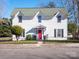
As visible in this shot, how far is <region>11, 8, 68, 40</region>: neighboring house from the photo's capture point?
4562cm

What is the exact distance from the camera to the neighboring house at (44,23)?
45.6m

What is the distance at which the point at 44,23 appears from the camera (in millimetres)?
45938

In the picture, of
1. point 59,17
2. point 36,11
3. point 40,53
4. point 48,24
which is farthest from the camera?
point 36,11

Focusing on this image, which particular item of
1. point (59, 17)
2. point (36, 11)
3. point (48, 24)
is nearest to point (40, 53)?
point (48, 24)

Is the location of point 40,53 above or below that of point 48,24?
below

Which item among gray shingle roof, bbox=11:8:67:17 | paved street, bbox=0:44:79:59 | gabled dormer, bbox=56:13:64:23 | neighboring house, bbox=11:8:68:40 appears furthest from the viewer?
gray shingle roof, bbox=11:8:67:17

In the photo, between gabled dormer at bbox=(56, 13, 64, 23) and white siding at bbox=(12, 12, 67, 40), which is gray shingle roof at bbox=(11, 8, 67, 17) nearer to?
gabled dormer at bbox=(56, 13, 64, 23)

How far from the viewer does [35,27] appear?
149 ft

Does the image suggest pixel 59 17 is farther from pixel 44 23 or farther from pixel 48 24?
pixel 44 23

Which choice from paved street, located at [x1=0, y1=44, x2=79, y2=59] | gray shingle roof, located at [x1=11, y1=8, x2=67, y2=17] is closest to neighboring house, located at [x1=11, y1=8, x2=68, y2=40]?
gray shingle roof, located at [x1=11, y1=8, x2=67, y2=17]

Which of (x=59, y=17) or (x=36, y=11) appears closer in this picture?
(x=59, y=17)

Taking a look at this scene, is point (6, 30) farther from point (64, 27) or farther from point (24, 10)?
point (64, 27)

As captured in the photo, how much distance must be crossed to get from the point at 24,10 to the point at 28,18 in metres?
2.83

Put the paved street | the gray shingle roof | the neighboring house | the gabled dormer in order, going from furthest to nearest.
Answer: the gray shingle roof < the gabled dormer < the neighboring house < the paved street
